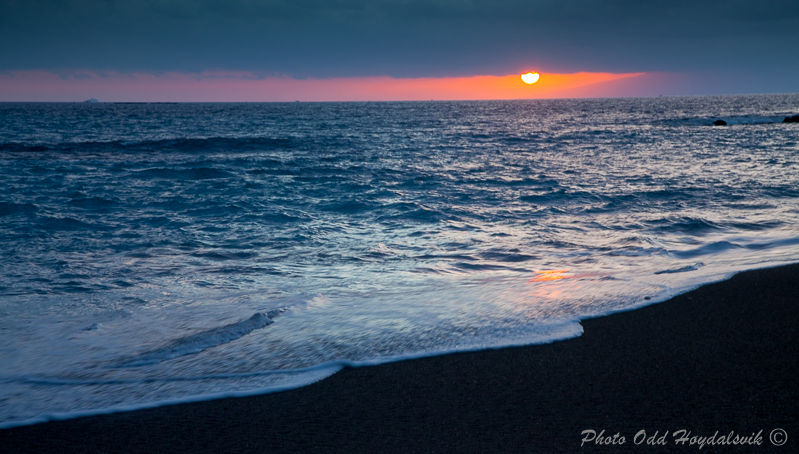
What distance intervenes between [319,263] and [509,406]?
14.7ft

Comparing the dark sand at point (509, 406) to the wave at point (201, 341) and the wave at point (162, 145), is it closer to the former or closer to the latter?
the wave at point (201, 341)

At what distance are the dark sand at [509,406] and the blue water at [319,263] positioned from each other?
0.81 ft

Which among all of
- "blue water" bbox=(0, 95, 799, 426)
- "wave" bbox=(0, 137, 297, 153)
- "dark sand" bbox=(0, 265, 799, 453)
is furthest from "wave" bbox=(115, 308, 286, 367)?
"wave" bbox=(0, 137, 297, 153)

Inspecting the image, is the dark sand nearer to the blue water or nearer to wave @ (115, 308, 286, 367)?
the blue water

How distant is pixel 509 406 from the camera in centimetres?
288

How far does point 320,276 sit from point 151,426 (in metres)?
3.45

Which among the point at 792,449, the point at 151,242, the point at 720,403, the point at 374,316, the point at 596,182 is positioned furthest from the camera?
the point at 596,182

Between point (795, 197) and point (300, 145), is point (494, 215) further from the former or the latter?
point (300, 145)

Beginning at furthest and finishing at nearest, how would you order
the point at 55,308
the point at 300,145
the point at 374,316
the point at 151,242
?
the point at 300,145, the point at 151,242, the point at 55,308, the point at 374,316

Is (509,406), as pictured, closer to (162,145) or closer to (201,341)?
(201,341)

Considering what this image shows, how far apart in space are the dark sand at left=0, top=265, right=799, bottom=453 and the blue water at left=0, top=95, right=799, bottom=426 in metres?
0.25

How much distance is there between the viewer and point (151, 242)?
8.51 metres

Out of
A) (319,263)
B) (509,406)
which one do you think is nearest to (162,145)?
(319,263)

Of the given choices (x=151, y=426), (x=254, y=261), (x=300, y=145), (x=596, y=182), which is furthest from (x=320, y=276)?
(x=300, y=145)
